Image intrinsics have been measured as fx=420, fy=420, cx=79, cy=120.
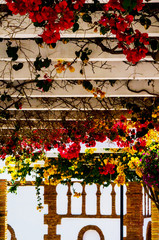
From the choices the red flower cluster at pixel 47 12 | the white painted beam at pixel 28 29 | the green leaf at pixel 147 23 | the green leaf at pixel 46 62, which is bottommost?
the red flower cluster at pixel 47 12

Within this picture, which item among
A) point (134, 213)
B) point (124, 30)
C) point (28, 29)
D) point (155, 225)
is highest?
point (28, 29)

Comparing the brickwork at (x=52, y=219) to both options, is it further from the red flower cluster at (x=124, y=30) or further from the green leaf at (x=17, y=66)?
the red flower cluster at (x=124, y=30)

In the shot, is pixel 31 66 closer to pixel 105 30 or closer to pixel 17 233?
pixel 105 30

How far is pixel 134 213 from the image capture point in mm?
8258

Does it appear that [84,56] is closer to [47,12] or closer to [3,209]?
[47,12]

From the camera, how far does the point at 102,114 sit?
4.80 meters

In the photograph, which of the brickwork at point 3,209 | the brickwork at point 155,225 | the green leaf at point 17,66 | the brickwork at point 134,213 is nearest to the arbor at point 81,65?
the green leaf at point 17,66

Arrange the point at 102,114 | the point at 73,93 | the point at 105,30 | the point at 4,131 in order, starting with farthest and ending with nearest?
the point at 4,131
the point at 102,114
the point at 73,93
the point at 105,30

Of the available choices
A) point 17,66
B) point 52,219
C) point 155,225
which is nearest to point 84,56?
point 17,66

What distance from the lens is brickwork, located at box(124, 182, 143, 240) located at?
8.22m

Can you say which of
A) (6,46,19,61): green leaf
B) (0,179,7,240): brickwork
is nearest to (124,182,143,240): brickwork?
(0,179,7,240): brickwork

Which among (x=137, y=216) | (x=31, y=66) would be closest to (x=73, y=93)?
(x=31, y=66)

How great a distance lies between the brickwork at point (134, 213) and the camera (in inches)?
324

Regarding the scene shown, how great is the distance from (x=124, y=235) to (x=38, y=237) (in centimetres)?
176
